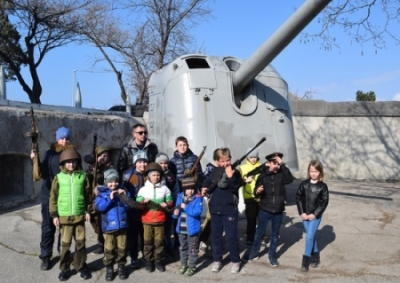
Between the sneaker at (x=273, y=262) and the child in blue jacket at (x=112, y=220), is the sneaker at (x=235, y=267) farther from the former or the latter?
the child in blue jacket at (x=112, y=220)

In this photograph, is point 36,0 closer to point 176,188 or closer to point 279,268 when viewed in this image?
point 176,188

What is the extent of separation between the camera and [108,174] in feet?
12.8

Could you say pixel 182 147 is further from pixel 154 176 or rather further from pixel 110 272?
pixel 110 272

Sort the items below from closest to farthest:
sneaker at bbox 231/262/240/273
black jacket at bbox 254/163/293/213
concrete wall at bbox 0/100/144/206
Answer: sneaker at bbox 231/262/240/273
black jacket at bbox 254/163/293/213
concrete wall at bbox 0/100/144/206

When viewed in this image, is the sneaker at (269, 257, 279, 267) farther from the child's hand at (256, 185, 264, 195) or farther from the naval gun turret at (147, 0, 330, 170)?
the naval gun turret at (147, 0, 330, 170)

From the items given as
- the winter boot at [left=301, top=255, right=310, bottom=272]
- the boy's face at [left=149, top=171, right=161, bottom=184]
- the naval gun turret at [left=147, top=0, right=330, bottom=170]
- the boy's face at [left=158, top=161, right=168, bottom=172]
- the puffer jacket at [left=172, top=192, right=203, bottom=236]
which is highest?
the naval gun turret at [left=147, top=0, right=330, bottom=170]

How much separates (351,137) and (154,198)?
29.4 ft

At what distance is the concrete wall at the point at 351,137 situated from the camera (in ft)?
37.8

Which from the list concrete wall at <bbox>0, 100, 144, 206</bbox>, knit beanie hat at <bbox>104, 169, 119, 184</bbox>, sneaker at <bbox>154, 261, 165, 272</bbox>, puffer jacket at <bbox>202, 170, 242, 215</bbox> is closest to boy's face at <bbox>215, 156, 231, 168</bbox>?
puffer jacket at <bbox>202, 170, 242, 215</bbox>

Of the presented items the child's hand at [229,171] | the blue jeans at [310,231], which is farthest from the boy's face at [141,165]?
the blue jeans at [310,231]

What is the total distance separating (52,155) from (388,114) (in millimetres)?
9669

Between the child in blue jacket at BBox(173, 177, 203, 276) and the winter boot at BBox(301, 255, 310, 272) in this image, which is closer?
the child in blue jacket at BBox(173, 177, 203, 276)

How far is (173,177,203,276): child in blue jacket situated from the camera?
4016mm

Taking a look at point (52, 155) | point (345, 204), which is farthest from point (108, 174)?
point (345, 204)
